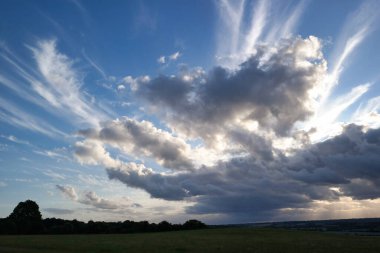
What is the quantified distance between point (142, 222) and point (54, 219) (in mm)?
51138

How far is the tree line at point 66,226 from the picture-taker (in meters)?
131

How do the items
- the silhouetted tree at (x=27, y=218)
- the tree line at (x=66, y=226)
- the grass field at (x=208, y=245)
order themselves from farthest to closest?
the silhouetted tree at (x=27, y=218) < the tree line at (x=66, y=226) < the grass field at (x=208, y=245)

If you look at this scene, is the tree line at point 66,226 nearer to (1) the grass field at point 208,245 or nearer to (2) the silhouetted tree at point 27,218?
(2) the silhouetted tree at point 27,218

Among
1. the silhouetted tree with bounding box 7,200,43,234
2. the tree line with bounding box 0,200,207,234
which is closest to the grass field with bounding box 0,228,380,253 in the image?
the tree line with bounding box 0,200,207,234

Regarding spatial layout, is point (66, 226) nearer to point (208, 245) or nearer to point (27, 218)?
point (27, 218)

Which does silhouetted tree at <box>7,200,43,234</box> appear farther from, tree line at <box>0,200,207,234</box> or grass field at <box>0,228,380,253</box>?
grass field at <box>0,228,380,253</box>

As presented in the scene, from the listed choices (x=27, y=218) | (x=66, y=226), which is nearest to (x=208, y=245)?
(x=66, y=226)

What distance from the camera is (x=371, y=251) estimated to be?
45.1m

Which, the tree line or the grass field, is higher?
the tree line

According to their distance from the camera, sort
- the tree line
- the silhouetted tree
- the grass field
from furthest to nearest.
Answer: the silhouetted tree → the tree line → the grass field

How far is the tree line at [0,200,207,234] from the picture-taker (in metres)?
131

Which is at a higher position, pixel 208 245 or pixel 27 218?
pixel 27 218

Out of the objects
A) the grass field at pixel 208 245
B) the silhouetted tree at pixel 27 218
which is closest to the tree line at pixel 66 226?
the silhouetted tree at pixel 27 218

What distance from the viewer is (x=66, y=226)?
135750mm
